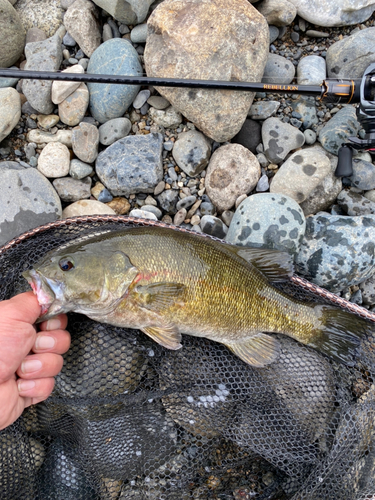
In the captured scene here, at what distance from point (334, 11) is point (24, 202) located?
166 inches

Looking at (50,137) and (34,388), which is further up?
(50,137)

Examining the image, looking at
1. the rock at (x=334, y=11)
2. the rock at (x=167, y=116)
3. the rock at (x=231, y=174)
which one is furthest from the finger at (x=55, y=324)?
the rock at (x=334, y=11)

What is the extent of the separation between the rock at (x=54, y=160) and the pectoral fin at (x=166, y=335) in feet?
7.17

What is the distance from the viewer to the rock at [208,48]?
11.5ft

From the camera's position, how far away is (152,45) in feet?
12.0

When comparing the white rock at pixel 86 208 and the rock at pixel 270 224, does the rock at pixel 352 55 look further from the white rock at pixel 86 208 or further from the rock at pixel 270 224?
the white rock at pixel 86 208

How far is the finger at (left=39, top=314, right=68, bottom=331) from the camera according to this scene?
2779 mm

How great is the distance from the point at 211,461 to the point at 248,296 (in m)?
1.54

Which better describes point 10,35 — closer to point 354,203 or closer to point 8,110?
point 8,110

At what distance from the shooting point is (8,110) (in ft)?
12.5

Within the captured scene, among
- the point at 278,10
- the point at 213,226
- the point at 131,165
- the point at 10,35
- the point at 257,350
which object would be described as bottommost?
the point at 257,350

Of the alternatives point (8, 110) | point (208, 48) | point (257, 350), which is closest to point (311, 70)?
point (208, 48)

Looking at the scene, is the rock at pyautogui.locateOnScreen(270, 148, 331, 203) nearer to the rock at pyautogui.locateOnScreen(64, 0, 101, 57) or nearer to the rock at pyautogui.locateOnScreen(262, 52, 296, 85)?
the rock at pyautogui.locateOnScreen(262, 52, 296, 85)

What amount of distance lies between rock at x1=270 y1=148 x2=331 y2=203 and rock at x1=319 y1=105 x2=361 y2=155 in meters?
0.19
